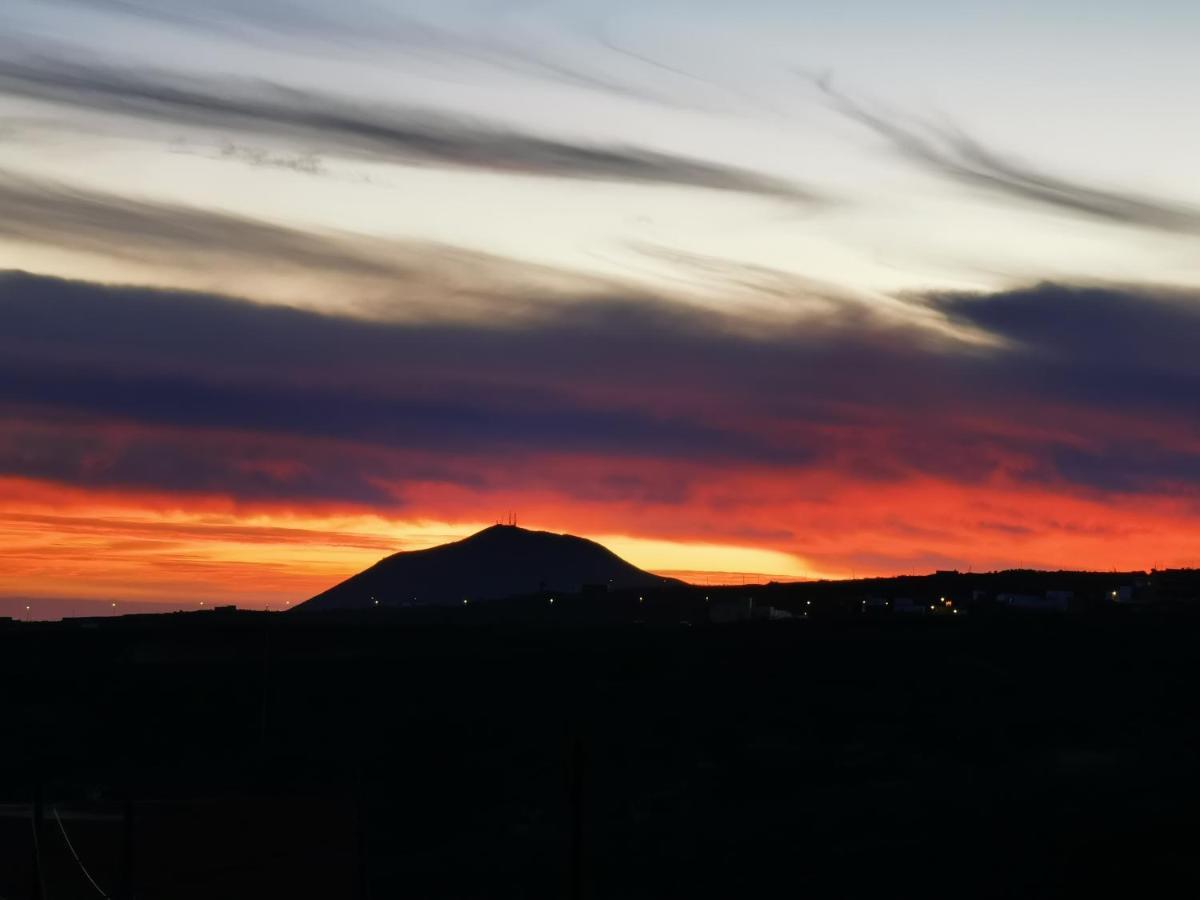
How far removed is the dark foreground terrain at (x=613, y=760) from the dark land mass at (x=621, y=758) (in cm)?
20

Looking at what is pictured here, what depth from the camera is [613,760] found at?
7288 centimetres

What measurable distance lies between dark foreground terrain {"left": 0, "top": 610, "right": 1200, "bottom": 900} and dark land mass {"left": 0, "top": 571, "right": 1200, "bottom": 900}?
198mm

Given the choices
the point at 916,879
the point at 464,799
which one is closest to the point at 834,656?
the point at 464,799

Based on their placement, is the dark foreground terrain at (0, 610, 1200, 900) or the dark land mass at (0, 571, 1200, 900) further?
the dark land mass at (0, 571, 1200, 900)

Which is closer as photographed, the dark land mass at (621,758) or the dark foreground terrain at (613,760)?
the dark foreground terrain at (613,760)

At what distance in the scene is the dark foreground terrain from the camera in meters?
40.0

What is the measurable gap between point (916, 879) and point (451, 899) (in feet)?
38.1

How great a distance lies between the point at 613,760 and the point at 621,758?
0.66 meters

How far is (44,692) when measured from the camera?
104750 millimetres

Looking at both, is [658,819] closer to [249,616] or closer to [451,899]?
[451,899]

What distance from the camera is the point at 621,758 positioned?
7344cm

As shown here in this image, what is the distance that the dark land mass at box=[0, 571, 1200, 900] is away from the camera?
40188mm

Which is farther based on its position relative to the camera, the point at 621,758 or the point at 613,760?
the point at 621,758

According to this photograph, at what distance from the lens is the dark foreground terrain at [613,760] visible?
40031 mm
